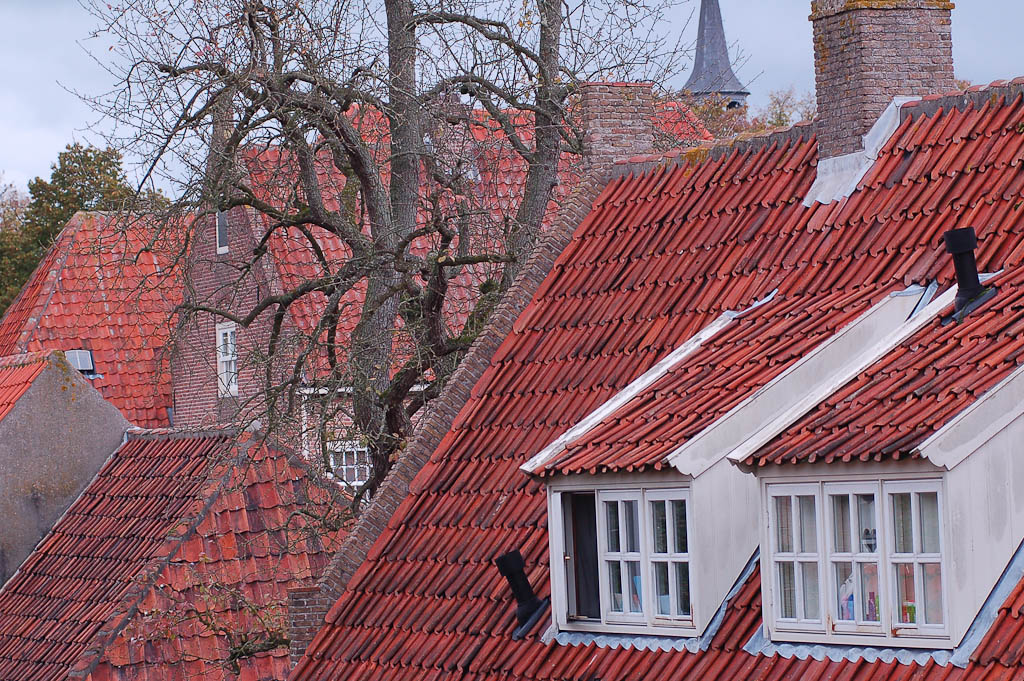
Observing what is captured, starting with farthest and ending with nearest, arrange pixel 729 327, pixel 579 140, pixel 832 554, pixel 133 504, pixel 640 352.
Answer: pixel 133 504 → pixel 579 140 → pixel 640 352 → pixel 729 327 → pixel 832 554

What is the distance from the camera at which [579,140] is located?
1847cm

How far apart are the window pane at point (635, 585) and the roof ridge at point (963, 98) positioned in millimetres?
3859

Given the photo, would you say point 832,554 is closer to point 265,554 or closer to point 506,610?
point 506,610

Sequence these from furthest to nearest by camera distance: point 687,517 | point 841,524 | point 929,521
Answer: point 687,517 → point 841,524 → point 929,521

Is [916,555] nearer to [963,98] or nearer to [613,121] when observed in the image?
[963,98]

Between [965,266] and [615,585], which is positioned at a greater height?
[965,266]

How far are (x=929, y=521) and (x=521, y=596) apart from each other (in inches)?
131

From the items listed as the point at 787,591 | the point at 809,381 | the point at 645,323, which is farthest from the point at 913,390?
the point at 645,323

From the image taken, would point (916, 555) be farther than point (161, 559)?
No

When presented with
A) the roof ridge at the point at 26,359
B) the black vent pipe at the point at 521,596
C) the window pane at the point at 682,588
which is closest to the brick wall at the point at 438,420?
the black vent pipe at the point at 521,596

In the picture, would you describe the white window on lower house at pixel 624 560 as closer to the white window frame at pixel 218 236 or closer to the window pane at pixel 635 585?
the window pane at pixel 635 585

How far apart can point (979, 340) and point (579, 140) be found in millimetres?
10381

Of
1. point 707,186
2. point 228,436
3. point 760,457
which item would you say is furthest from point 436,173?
point 760,457

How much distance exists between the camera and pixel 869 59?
38.0 feet
